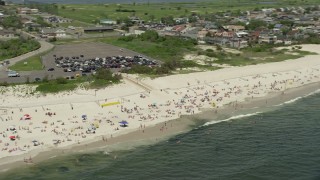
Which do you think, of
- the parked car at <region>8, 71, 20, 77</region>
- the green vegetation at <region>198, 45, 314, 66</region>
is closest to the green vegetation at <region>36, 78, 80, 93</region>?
the parked car at <region>8, 71, 20, 77</region>

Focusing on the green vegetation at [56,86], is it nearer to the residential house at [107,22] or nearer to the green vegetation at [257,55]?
the green vegetation at [257,55]

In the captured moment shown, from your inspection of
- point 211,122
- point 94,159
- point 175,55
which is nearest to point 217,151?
point 211,122

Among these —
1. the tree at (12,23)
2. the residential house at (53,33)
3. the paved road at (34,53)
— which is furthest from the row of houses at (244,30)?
the tree at (12,23)

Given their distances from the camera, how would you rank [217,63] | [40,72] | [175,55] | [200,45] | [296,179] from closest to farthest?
[296,179], [40,72], [217,63], [175,55], [200,45]

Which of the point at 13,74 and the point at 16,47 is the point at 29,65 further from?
the point at 16,47

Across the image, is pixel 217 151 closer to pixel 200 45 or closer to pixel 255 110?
pixel 255 110

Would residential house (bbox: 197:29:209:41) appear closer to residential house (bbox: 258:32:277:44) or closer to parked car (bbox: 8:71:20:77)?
residential house (bbox: 258:32:277:44)
